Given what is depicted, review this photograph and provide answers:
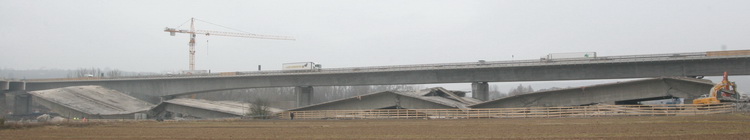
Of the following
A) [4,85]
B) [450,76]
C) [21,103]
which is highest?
[450,76]

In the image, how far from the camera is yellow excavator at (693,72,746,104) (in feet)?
123

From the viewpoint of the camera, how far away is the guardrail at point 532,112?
37.2 m

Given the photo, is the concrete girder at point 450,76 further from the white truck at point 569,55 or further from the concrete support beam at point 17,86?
the concrete support beam at point 17,86

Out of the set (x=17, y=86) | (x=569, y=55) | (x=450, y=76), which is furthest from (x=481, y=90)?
(x=17, y=86)

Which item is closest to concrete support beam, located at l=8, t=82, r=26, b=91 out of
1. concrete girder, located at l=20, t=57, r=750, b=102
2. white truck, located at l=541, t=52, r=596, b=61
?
concrete girder, located at l=20, t=57, r=750, b=102

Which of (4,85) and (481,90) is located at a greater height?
(4,85)

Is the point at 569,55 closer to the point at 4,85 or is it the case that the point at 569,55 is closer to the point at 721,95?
the point at 721,95

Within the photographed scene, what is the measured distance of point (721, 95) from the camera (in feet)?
129

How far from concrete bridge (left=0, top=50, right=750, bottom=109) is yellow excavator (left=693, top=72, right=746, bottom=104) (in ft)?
26.5

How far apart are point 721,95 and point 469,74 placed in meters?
26.7

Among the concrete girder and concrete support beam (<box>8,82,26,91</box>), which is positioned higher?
the concrete girder

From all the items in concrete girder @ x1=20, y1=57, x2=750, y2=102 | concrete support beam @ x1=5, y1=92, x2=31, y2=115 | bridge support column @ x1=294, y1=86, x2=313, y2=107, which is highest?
concrete girder @ x1=20, y1=57, x2=750, y2=102

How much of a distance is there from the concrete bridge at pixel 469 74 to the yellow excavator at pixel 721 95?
26.5ft

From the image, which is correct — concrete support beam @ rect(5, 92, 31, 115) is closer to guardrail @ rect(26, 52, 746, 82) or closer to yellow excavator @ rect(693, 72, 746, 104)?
guardrail @ rect(26, 52, 746, 82)
